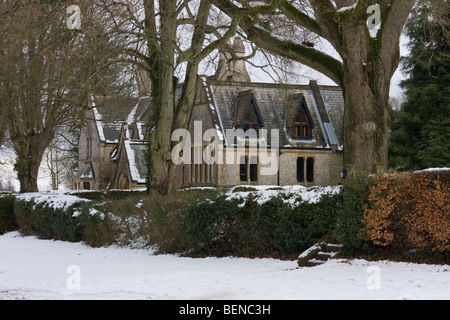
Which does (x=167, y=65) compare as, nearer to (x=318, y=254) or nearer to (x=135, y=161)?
(x=318, y=254)

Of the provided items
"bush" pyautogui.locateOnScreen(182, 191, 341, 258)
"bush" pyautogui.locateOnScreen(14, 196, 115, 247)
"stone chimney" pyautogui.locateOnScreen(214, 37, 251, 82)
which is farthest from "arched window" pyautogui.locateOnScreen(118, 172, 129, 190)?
"bush" pyautogui.locateOnScreen(182, 191, 341, 258)

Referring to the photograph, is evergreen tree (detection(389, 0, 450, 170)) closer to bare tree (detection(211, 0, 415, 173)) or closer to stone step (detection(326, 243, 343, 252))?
bare tree (detection(211, 0, 415, 173))

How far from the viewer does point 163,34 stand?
21219 millimetres

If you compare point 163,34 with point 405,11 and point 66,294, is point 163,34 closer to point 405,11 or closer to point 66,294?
point 405,11

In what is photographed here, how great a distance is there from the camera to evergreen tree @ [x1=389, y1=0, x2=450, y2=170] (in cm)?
3441

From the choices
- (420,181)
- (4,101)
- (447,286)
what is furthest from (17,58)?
(447,286)

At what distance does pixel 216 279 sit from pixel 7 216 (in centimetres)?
1962

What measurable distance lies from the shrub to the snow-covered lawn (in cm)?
61

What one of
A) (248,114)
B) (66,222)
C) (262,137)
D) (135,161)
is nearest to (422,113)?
(262,137)

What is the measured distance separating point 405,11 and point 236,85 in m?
22.1

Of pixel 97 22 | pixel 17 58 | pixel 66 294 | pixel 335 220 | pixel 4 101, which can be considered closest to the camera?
pixel 66 294

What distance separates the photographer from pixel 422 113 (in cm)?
3597

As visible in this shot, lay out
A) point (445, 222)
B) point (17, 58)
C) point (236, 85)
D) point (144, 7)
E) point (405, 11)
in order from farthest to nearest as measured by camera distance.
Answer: point (236, 85)
point (17, 58)
point (144, 7)
point (405, 11)
point (445, 222)

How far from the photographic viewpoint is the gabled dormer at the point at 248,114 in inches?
1524
